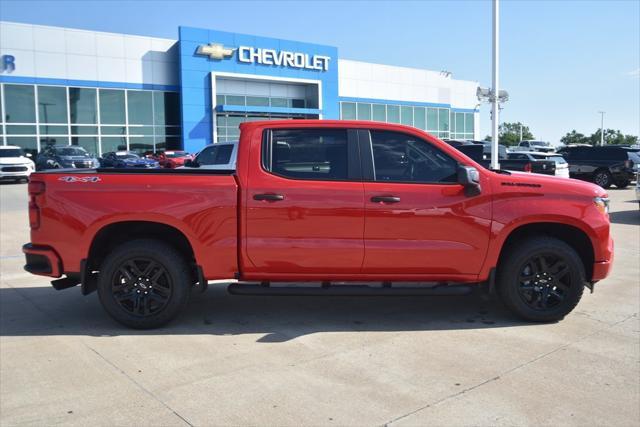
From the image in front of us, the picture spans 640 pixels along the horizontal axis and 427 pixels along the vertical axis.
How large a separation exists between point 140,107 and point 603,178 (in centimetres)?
2879

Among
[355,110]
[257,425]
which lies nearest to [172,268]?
[257,425]

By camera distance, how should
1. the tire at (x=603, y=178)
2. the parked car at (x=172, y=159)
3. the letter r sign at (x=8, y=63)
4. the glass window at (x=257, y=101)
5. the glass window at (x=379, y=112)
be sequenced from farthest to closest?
1. the glass window at (x=379, y=112)
2. the glass window at (x=257, y=101)
3. the letter r sign at (x=8, y=63)
4. the parked car at (x=172, y=159)
5. the tire at (x=603, y=178)

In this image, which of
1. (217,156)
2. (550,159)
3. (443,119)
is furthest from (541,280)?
(443,119)

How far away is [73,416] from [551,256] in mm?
4296

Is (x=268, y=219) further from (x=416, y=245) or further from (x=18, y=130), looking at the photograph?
(x=18, y=130)

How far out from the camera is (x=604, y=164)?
23.8 metres

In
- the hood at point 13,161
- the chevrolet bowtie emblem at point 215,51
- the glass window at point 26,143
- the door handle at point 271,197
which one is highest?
the chevrolet bowtie emblem at point 215,51

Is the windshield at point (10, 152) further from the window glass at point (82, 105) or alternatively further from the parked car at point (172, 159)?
the window glass at point (82, 105)

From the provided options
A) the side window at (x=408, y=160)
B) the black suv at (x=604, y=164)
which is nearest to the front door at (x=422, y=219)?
the side window at (x=408, y=160)

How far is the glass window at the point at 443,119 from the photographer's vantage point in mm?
55000

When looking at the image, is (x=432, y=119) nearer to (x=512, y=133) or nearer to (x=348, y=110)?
(x=348, y=110)

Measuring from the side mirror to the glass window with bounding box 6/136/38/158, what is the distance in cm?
3473

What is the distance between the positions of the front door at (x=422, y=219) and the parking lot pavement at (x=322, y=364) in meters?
0.67

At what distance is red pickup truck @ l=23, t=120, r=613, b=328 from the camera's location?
5273 millimetres
